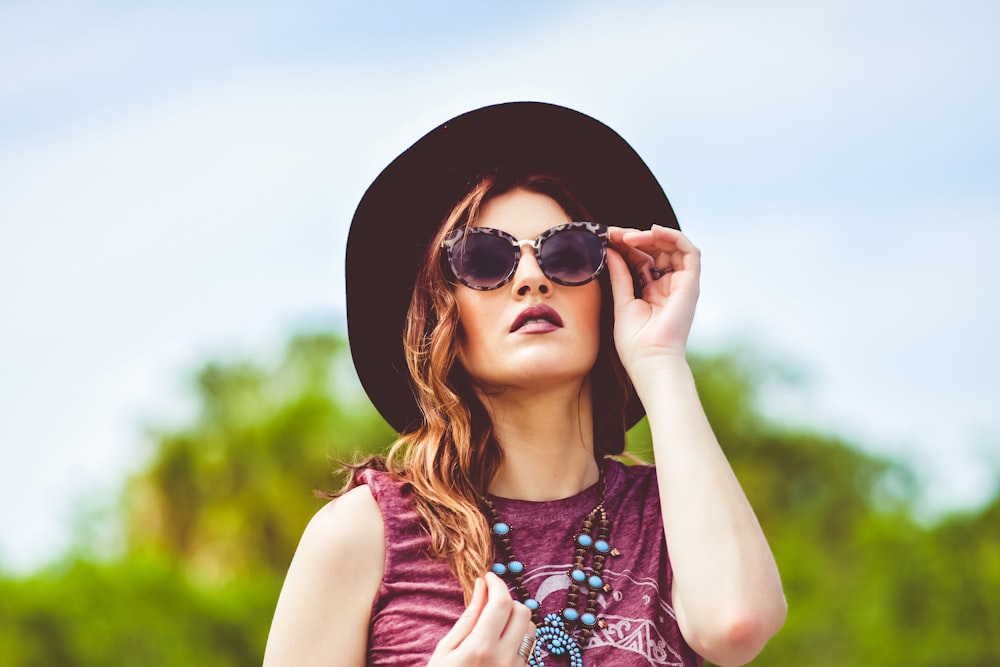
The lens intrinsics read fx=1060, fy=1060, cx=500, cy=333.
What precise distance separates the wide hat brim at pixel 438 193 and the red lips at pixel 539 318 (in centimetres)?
45

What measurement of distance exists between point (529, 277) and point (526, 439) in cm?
45

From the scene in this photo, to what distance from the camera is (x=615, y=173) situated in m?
3.08

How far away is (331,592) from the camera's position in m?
2.46

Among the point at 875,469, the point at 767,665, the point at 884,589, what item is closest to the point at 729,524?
the point at 884,589

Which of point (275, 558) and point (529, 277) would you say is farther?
point (275, 558)

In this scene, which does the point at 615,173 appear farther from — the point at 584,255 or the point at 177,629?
the point at 177,629

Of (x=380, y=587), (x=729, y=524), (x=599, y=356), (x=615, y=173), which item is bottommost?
(x=380, y=587)

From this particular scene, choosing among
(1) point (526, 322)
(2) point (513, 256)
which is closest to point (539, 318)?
(1) point (526, 322)

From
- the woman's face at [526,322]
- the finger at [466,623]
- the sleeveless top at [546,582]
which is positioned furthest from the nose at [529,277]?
the finger at [466,623]

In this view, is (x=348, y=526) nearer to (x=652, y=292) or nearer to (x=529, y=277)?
(x=529, y=277)

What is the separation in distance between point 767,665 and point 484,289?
10578 mm

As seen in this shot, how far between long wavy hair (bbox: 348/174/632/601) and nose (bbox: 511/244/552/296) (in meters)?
0.20

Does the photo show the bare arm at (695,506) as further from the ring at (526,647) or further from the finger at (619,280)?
the ring at (526,647)

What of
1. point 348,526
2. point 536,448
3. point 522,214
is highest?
point 522,214
